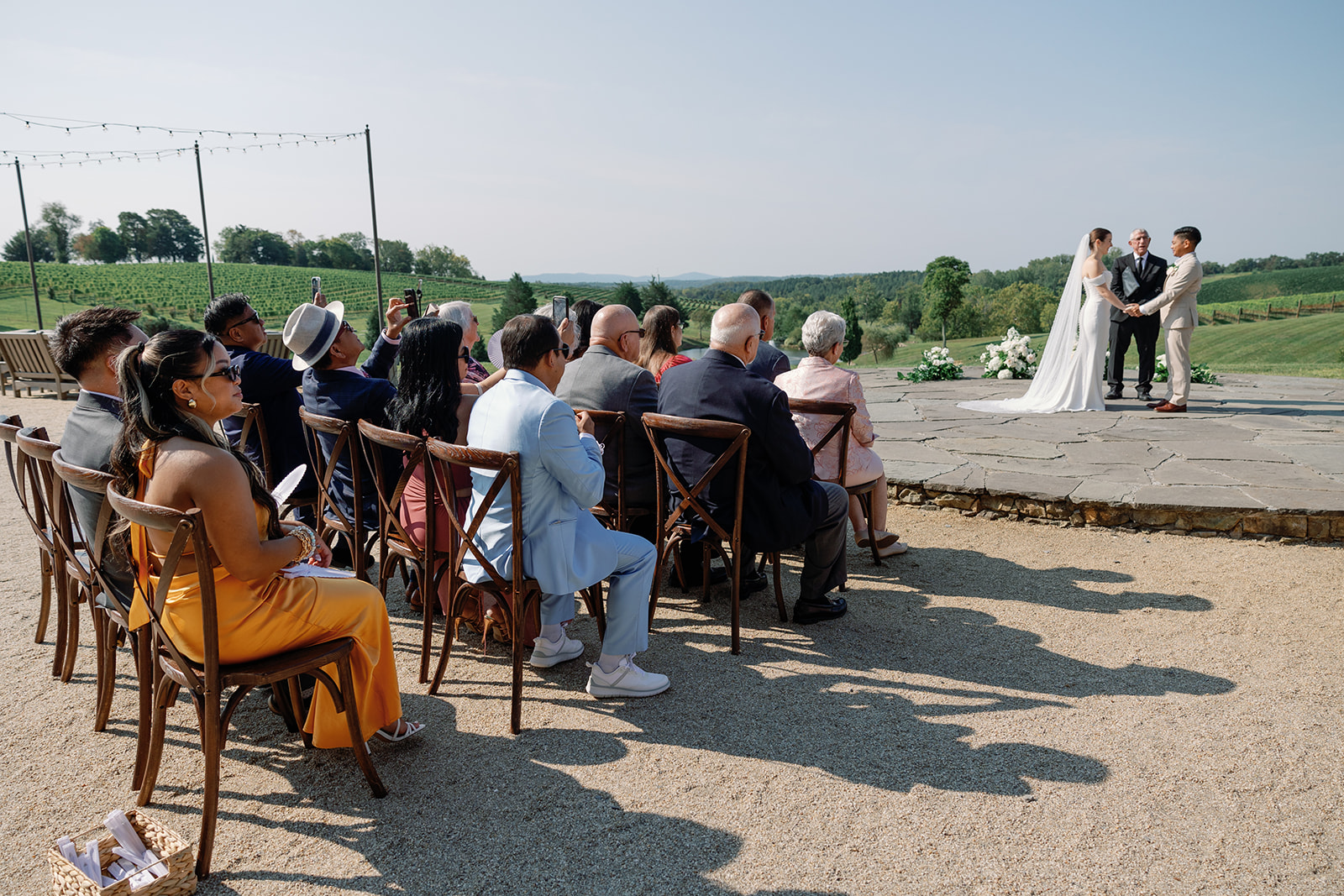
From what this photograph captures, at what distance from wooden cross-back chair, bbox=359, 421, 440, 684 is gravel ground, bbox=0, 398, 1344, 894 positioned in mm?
358

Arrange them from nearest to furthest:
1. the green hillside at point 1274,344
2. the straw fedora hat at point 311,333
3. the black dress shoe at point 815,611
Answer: the straw fedora hat at point 311,333 < the black dress shoe at point 815,611 < the green hillside at point 1274,344

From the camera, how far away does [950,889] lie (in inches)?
82.2

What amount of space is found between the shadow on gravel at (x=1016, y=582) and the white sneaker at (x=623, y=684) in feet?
5.44

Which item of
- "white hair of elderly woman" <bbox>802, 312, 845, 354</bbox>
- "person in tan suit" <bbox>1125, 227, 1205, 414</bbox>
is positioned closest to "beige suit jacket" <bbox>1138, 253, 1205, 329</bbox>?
"person in tan suit" <bbox>1125, 227, 1205, 414</bbox>

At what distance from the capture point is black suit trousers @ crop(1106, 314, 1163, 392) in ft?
30.5

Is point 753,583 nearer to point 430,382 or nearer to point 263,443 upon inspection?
point 430,382

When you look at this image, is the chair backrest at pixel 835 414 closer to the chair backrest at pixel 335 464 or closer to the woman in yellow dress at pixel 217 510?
the chair backrest at pixel 335 464

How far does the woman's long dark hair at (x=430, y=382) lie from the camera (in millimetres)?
3369

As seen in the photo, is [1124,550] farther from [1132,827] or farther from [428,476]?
[428,476]

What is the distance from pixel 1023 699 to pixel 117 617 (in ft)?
10.5

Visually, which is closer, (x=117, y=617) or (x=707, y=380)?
(x=117, y=617)

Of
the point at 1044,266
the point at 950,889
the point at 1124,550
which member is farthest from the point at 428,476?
the point at 1044,266

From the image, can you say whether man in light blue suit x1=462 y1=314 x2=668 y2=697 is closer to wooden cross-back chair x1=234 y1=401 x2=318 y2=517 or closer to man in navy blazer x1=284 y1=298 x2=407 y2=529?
man in navy blazer x1=284 y1=298 x2=407 y2=529

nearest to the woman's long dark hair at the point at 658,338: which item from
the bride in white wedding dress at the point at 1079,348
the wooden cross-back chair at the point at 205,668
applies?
the wooden cross-back chair at the point at 205,668
